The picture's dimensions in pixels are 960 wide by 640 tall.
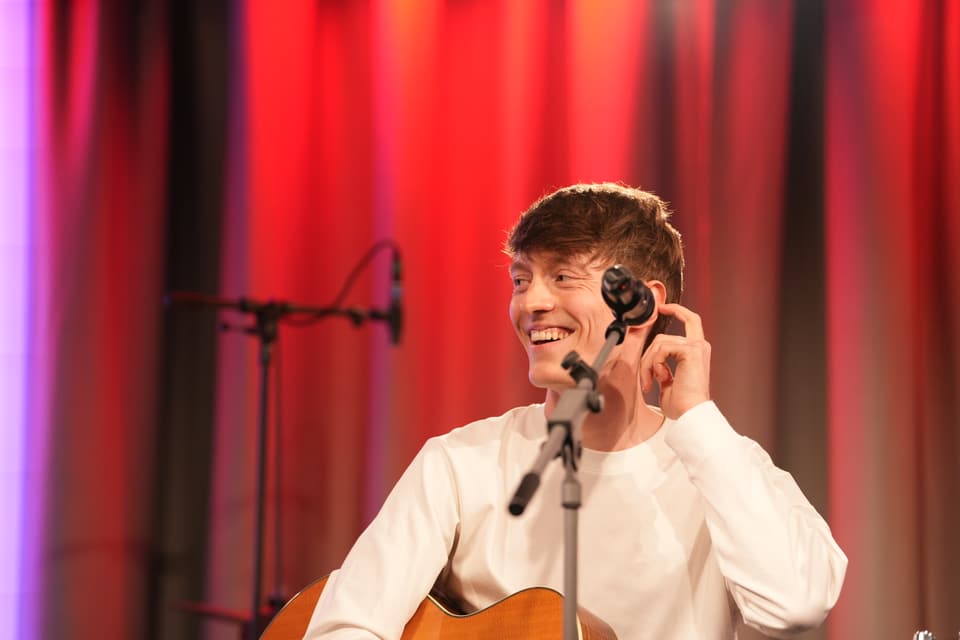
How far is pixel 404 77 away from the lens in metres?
3.57

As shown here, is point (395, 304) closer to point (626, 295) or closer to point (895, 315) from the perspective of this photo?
point (895, 315)

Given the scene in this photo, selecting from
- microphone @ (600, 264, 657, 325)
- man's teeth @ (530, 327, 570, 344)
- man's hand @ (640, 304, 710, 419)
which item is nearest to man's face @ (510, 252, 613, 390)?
man's teeth @ (530, 327, 570, 344)

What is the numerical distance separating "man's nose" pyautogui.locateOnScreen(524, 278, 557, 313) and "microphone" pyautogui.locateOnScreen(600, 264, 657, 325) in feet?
1.36

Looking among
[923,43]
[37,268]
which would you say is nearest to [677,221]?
[923,43]

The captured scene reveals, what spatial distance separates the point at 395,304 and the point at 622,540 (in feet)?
5.19

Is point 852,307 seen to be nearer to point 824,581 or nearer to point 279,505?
point 824,581

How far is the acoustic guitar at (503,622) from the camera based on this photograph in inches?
66.5

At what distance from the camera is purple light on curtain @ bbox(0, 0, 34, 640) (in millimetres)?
3680

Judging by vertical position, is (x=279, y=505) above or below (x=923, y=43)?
below

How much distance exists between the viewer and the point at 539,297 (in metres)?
1.92

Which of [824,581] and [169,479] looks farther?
[169,479]

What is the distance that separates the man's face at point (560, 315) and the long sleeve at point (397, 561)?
287 mm

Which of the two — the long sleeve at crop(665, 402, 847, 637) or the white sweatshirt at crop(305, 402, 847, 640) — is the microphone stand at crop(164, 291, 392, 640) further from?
the long sleeve at crop(665, 402, 847, 637)

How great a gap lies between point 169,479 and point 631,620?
2340 mm
